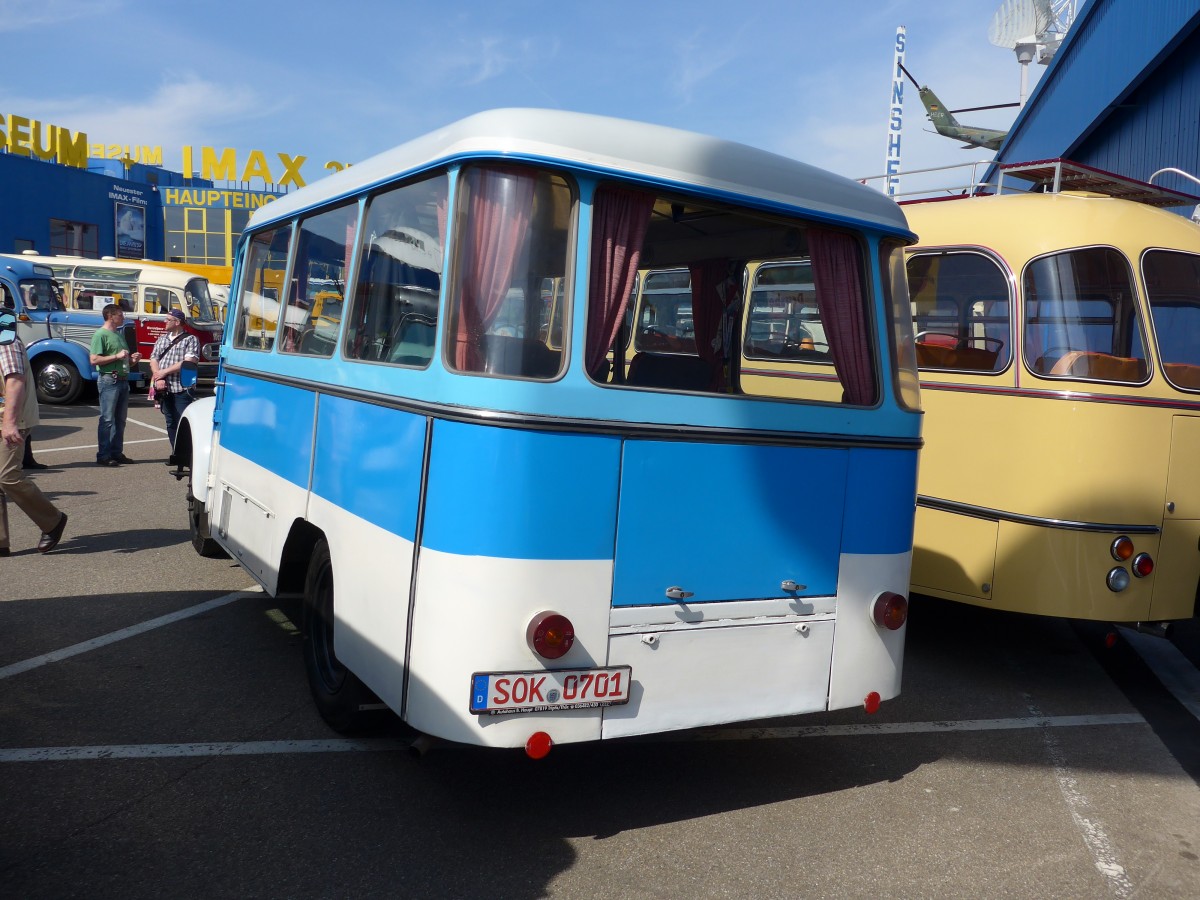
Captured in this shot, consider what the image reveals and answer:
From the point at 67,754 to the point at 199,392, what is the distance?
18.0m

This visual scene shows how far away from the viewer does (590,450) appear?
3479 millimetres

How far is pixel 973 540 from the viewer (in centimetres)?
585

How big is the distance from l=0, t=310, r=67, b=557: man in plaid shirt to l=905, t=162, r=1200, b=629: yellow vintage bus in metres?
6.02

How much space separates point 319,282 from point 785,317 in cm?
212

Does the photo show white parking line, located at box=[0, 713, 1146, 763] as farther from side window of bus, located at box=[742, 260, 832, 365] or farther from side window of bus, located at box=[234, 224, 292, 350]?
side window of bus, located at box=[234, 224, 292, 350]

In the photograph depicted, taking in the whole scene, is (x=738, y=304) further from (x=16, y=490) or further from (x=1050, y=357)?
(x=16, y=490)

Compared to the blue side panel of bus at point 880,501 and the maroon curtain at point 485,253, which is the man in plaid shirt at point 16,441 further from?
the blue side panel of bus at point 880,501

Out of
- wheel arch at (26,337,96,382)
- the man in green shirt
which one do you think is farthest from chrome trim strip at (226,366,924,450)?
wheel arch at (26,337,96,382)

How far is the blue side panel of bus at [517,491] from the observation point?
11.0 ft

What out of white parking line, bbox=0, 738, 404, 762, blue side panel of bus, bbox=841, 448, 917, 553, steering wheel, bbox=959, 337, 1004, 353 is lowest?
white parking line, bbox=0, 738, 404, 762

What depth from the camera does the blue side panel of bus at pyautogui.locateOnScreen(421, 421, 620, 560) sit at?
3365mm

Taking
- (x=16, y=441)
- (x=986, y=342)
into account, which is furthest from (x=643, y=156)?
→ (x=16, y=441)

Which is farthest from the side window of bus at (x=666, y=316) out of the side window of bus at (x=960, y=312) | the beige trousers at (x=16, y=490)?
the beige trousers at (x=16, y=490)

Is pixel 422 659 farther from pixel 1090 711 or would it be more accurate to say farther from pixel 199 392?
pixel 199 392
